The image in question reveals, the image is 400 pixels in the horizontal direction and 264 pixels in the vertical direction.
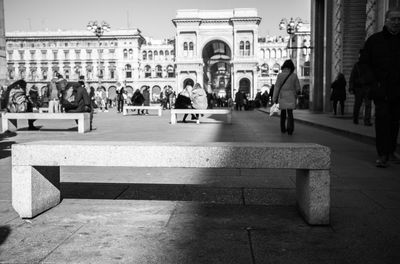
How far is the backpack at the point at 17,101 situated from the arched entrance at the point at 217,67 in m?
71.1

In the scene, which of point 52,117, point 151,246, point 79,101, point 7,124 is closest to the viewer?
point 151,246

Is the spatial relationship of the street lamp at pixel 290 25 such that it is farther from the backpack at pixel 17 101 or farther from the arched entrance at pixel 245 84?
the arched entrance at pixel 245 84

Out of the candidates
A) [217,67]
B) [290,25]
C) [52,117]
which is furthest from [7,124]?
[217,67]

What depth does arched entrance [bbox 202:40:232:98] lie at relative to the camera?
281ft

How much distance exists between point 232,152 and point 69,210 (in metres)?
1.36

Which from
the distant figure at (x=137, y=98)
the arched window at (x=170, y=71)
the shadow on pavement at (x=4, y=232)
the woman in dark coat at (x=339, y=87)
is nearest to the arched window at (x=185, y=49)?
the arched window at (x=170, y=71)

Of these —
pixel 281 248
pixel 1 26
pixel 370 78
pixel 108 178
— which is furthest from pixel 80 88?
pixel 281 248

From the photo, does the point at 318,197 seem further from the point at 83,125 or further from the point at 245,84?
the point at 245,84

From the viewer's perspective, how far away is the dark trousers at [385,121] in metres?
5.44

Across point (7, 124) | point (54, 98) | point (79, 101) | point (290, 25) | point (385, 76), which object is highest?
point (290, 25)

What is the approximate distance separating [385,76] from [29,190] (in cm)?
418

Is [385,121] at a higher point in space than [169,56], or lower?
lower

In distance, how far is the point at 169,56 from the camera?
326 ft

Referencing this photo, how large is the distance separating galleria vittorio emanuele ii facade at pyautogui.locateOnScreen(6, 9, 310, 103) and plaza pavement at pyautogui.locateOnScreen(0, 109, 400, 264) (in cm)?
7175
